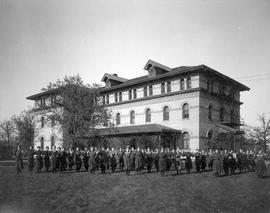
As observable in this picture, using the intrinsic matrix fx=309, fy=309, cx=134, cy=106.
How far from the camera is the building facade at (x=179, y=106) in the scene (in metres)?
31.4

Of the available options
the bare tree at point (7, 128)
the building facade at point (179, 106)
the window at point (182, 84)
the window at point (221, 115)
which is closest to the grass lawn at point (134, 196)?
the building facade at point (179, 106)

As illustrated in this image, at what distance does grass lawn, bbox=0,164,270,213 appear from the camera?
1033 centimetres

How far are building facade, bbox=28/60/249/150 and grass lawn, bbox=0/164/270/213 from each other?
52.1 ft

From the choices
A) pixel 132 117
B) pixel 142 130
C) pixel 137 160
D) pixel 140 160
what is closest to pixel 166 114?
Answer: pixel 142 130

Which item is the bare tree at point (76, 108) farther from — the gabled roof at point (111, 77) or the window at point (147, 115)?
the gabled roof at point (111, 77)

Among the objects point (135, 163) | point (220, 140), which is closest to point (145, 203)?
point (135, 163)

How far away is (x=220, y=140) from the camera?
30.7 m

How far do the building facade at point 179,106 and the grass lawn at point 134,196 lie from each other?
15888 millimetres

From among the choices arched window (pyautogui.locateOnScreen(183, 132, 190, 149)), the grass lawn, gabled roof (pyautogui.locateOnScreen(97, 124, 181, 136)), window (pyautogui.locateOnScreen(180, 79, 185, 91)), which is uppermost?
window (pyautogui.locateOnScreen(180, 79, 185, 91))

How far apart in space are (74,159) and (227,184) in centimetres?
1215

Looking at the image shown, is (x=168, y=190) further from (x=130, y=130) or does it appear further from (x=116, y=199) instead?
(x=130, y=130)

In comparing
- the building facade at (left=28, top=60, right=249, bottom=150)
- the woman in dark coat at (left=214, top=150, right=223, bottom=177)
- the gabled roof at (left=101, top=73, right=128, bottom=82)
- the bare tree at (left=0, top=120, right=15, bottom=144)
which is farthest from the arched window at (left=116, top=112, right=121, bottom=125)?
the bare tree at (left=0, top=120, right=15, bottom=144)

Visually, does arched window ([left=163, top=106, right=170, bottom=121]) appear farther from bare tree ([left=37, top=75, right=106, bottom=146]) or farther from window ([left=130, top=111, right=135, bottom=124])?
bare tree ([left=37, top=75, right=106, bottom=146])

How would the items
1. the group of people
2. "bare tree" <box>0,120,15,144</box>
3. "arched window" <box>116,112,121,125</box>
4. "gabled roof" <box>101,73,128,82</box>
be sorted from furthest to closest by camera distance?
"bare tree" <box>0,120,15,144</box> → "gabled roof" <box>101,73,128,82</box> → "arched window" <box>116,112,121,125</box> → the group of people
